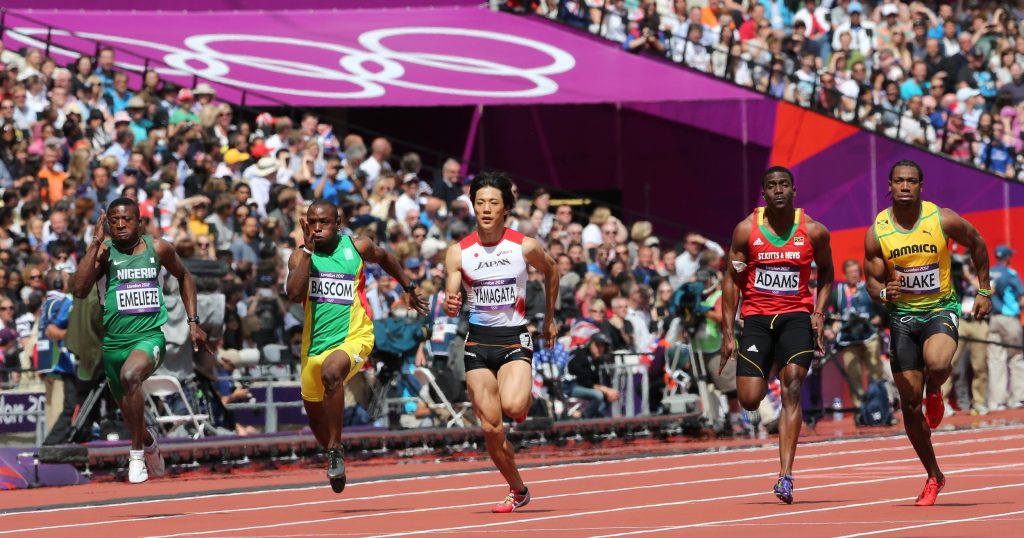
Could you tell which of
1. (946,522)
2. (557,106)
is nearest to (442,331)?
(946,522)

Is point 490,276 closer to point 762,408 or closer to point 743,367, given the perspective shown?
point 743,367

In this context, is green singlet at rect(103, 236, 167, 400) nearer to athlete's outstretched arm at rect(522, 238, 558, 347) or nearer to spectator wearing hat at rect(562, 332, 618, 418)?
athlete's outstretched arm at rect(522, 238, 558, 347)

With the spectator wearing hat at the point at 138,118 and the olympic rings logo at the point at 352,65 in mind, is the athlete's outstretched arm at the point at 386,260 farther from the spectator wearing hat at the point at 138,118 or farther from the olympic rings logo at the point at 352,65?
the olympic rings logo at the point at 352,65

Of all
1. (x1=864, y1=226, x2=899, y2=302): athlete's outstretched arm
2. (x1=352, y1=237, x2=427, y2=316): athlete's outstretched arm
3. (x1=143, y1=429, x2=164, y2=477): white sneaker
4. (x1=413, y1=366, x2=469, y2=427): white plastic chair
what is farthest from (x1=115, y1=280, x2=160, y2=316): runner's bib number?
(x1=413, y1=366, x2=469, y2=427): white plastic chair

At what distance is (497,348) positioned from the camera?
14.1 m

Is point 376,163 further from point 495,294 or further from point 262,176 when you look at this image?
point 495,294

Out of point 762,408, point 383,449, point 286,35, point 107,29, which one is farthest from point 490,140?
point 383,449

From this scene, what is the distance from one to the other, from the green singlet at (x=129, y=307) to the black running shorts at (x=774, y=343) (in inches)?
178

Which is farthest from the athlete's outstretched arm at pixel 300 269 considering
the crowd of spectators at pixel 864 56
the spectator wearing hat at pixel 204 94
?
the crowd of spectators at pixel 864 56

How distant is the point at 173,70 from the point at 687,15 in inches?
371

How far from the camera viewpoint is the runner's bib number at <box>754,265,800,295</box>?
1438 cm

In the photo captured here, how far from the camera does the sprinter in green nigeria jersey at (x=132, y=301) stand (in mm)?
15367

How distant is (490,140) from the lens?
33469mm

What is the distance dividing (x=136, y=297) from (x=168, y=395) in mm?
5582
